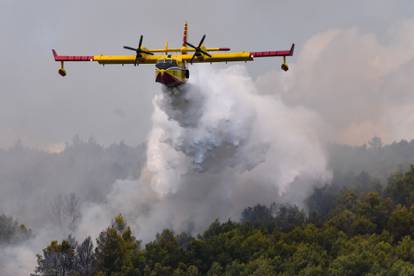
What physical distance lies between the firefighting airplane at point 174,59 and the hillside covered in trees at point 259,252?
20.5 meters

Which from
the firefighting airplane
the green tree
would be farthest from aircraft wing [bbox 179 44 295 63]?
the green tree

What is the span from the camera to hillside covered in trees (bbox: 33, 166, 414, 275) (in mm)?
70438

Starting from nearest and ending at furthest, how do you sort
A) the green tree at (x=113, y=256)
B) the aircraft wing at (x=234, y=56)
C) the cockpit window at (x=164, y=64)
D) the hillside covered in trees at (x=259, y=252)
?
the cockpit window at (x=164, y=64), the aircraft wing at (x=234, y=56), the hillside covered in trees at (x=259, y=252), the green tree at (x=113, y=256)

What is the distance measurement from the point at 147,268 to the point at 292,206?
51090 mm

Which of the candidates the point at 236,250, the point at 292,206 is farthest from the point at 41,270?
the point at 292,206

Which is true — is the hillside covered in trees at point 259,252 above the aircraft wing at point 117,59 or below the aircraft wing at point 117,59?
below

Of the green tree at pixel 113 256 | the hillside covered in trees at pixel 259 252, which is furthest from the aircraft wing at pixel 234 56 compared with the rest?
the green tree at pixel 113 256

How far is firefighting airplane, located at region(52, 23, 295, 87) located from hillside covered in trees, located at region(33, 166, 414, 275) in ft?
67.3

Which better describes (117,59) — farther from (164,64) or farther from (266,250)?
(266,250)

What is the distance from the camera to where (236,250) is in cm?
8062

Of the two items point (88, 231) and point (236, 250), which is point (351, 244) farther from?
point (88, 231)

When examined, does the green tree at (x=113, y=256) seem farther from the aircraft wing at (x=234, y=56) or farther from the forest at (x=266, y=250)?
the aircraft wing at (x=234, y=56)

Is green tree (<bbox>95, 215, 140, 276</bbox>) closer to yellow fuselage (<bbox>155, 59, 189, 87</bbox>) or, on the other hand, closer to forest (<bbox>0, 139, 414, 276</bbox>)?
forest (<bbox>0, 139, 414, 276</bbox>)

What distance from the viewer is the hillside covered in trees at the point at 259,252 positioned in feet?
231
